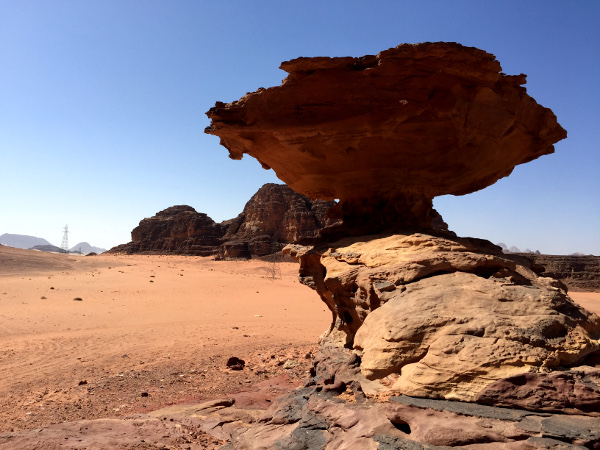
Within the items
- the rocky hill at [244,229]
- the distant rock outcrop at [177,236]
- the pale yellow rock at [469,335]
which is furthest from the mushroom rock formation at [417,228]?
the distant rock outcrop at [177,236]

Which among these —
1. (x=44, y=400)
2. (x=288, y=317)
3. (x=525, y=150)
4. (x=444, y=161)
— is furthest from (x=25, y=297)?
(x=525, y=150)

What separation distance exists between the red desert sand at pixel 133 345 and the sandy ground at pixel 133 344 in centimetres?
3

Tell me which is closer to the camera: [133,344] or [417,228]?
[417,228]

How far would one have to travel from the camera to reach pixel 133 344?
12852 mm

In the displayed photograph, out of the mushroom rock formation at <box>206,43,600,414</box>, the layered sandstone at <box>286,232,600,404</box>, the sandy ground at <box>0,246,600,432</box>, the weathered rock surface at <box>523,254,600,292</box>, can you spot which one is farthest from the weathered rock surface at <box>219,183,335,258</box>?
the layered sandstone at <box>286,232,600,404</box>

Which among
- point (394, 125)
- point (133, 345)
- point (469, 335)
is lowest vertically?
point (133, 345)

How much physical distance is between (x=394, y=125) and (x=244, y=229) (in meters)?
64.0

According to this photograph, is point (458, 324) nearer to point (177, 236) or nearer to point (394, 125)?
point (394, 125)

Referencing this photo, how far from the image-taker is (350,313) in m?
6.77

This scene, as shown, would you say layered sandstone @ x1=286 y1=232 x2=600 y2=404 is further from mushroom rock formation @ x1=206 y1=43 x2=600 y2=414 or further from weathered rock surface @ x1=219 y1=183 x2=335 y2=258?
weathered rock surface @ x1=219 y1=183 x2=335 y2=258

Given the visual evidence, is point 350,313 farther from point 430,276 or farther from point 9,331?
point 9,331

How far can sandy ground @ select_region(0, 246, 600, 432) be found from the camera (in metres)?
8.27

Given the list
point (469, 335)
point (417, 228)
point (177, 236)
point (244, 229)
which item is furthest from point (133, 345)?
point (177, 236)

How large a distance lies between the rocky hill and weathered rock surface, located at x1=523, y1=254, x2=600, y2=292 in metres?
27.2
